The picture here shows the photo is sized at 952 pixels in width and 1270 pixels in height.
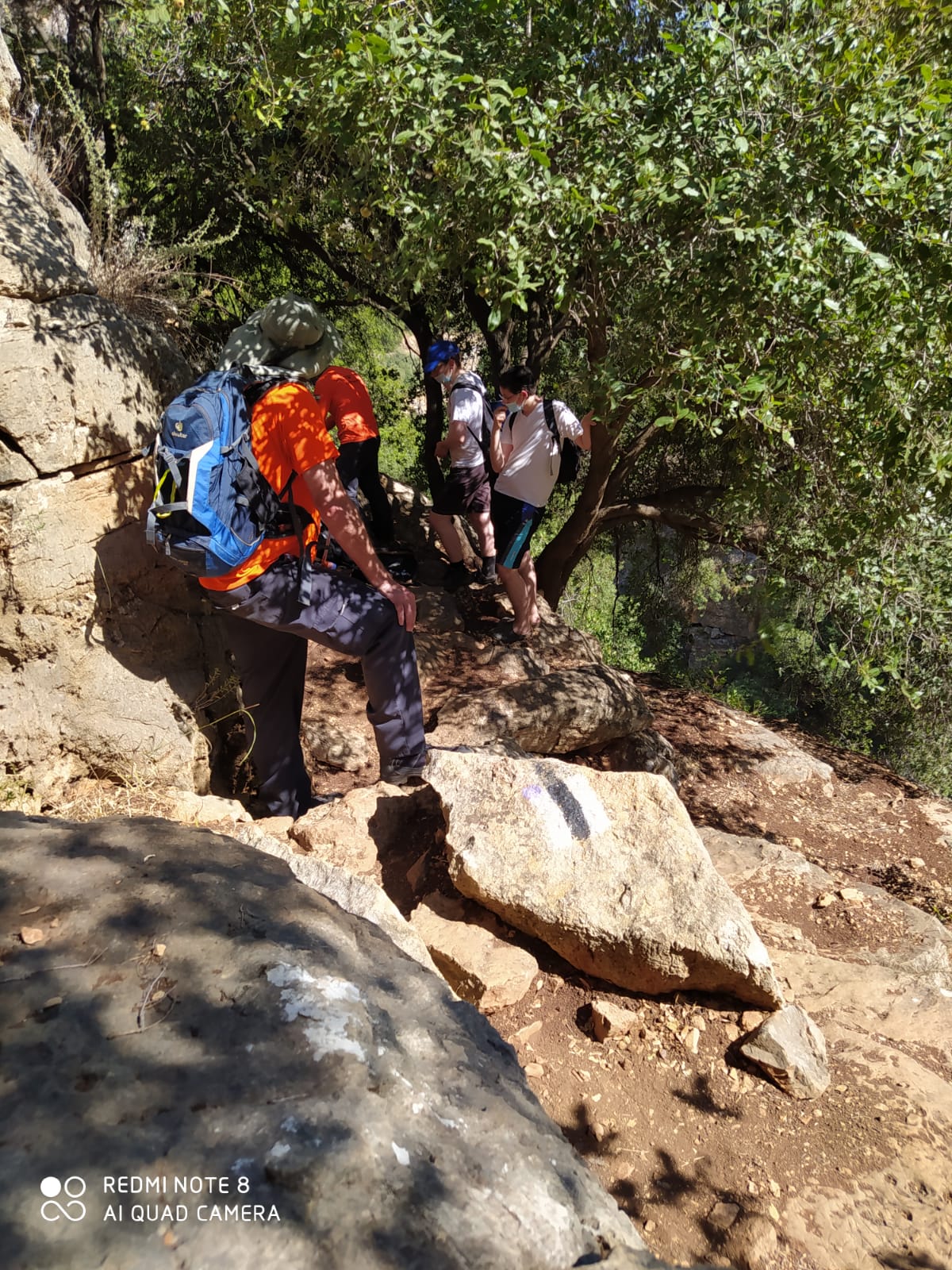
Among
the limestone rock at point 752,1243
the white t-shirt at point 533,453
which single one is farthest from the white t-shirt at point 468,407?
the limestone rock at point 752,1243

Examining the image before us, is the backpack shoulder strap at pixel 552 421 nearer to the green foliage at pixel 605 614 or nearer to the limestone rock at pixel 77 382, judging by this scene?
the limestone rock at pixel 77 382

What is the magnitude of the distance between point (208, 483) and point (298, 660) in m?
1.07

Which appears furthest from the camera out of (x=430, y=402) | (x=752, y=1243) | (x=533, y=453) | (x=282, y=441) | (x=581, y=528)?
(x=430, y=402)

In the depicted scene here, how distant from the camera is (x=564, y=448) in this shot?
5457 mm

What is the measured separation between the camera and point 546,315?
25.7 feet

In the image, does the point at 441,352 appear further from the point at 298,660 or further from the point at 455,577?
the point at 298,660

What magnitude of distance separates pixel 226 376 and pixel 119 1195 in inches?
102

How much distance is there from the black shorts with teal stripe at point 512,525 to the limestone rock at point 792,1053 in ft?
11.3

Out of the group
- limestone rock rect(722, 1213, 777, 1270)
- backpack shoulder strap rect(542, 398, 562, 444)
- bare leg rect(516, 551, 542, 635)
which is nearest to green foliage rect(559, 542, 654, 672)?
bare leg rect(516, 551, 542, 635)

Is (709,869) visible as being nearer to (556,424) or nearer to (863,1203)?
(863,1203)

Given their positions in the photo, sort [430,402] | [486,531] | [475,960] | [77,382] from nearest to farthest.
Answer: [475,960], [77,382], [486,531], [430,402]

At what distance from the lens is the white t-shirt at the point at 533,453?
5.34 meters

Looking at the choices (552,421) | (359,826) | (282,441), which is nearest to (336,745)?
(359,826)

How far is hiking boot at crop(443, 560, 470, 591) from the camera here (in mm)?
6840
